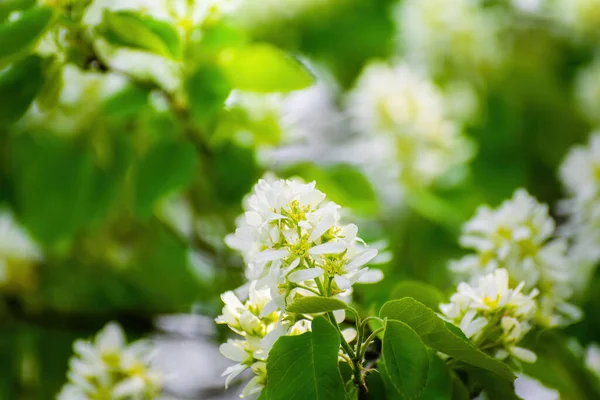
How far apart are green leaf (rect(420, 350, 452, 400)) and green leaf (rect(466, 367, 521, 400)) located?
0.04 m

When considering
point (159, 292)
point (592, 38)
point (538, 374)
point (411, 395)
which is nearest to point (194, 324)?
point (159, 292)

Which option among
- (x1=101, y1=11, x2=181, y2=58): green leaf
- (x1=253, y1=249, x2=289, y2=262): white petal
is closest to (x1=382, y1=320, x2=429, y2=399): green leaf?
(x1=253, y1=249, x2=289, y2=262): white petal

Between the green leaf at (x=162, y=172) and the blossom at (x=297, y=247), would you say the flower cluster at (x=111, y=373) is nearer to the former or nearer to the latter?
the green leaf at (x=162, y=172)

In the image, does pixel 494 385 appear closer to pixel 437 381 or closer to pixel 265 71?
pixel 437 381

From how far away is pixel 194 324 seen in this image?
59.1 inches

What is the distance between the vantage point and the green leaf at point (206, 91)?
1027 millimetres

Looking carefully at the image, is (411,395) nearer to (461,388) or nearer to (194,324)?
(461,388)

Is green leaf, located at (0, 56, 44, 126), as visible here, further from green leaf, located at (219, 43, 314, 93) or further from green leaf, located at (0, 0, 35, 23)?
green leaf, located at (219, 43, 314, 93)

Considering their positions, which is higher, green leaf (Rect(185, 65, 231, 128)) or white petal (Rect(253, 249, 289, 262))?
green leaf (Rect(185, 65, 231, 128))

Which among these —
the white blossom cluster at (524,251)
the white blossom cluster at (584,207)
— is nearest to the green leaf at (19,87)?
the white blossom cluster at (524,251)

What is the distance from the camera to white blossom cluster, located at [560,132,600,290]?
116cm

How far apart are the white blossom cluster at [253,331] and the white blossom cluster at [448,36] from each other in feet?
5.03

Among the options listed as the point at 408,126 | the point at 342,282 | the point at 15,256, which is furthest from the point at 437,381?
the point at 15,256

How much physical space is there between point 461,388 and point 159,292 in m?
1.06
